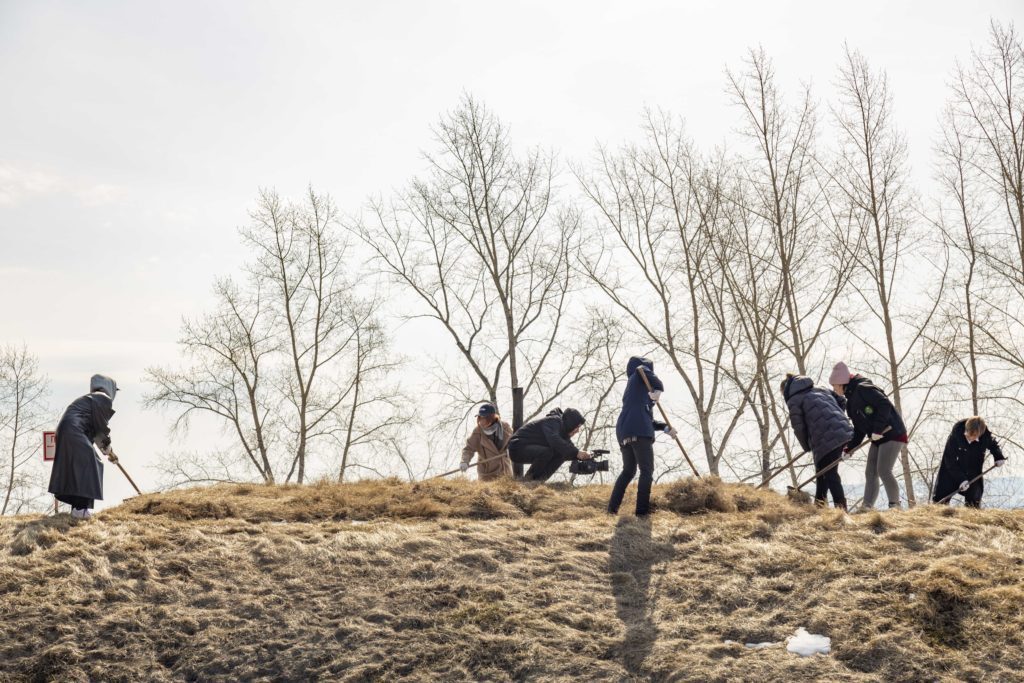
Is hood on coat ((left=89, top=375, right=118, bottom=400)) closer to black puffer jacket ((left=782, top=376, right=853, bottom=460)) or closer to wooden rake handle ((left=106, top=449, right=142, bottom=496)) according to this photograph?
wooden rake handle ((left=106, top=449, right=142, bottom=496))

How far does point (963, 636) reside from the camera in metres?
6.96

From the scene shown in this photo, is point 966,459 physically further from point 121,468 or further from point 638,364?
point 121,468

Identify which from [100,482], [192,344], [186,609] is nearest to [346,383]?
[192,344]

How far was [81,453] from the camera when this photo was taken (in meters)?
10.1

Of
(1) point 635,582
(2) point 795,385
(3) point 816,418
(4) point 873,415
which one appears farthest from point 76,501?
(4) point 873,415

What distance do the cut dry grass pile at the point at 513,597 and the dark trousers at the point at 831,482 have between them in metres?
0.83

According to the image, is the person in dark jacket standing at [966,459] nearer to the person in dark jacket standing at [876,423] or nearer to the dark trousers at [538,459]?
the person in dark jacket standing at [876,423]

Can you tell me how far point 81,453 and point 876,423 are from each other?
9635mm

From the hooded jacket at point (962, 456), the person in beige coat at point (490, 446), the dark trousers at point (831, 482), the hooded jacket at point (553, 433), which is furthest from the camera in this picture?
the person in beige coat at point (490, 446)

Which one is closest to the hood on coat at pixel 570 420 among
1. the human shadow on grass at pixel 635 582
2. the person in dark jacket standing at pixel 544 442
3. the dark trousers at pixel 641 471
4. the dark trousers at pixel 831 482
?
the person in dark jacket standing at pixel 544 442

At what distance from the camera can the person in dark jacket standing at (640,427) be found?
9930mm

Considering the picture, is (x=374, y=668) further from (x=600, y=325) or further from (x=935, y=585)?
(x=600, y=325)

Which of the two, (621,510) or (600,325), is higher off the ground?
(600,325)

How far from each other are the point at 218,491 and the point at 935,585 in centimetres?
894
